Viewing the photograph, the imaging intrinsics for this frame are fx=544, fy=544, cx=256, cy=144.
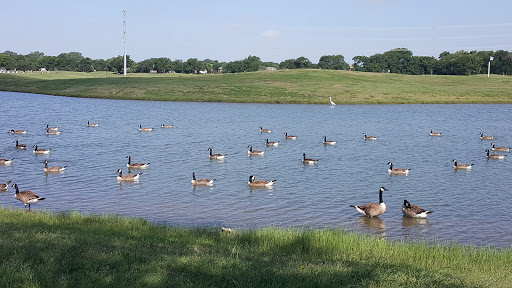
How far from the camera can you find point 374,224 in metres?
18.0

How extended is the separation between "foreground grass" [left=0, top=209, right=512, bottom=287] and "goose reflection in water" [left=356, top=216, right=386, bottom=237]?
358cm

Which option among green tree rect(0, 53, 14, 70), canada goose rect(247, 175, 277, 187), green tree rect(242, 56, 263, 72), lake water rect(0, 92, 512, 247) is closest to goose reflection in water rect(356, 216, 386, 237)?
lake water rect(0, 92, 512, 247)

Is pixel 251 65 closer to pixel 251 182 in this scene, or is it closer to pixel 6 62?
pixel 6 62

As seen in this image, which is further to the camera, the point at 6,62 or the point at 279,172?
the point at 6,62

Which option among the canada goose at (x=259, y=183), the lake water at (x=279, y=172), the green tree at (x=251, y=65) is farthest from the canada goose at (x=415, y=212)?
the green tree at (x=251, y=65)

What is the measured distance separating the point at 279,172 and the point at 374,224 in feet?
33.6

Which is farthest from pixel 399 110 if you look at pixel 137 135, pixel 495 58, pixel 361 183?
pixel 495 58

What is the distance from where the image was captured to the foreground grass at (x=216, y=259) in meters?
8.91

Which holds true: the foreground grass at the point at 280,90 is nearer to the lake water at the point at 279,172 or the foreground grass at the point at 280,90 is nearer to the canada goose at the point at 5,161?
the lake water at the point at 279,172

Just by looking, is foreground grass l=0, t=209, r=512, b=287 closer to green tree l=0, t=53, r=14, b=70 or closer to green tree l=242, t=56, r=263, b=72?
green tree l=242, t=56, r=263, b=72

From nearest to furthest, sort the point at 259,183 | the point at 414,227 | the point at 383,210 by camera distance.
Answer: the point at 414,227 < the point at 383,210 < the point at 259,183

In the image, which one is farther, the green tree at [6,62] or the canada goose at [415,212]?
the green tree at [6,62]

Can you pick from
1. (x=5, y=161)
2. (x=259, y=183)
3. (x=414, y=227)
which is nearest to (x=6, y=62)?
(x=5, y=161)

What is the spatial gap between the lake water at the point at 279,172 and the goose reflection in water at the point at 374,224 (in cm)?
7
